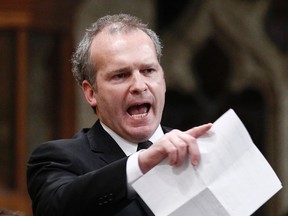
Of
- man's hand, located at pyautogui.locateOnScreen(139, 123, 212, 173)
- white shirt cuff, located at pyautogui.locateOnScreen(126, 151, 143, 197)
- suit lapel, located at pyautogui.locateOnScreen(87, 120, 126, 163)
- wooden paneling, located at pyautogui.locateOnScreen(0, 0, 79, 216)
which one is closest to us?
man's hand, located at pyautogui.locateOnScreen(139, 123, 212, 173)

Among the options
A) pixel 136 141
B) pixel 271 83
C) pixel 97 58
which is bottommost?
pixel 271 83

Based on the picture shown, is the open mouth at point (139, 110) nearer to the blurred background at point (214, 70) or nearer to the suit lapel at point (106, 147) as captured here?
the suit lapel at point (106, 147)

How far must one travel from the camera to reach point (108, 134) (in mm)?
2730

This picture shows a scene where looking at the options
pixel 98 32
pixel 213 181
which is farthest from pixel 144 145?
pixel 213 181

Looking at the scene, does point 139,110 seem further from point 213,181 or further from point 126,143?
point 213,181

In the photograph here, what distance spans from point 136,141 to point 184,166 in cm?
41

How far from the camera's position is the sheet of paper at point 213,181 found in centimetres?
229

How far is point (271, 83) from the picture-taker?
658 cm

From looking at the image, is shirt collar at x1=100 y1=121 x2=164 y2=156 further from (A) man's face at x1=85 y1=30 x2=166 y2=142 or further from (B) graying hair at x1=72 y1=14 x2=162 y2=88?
(B) graying hair at x1=72 y1=14 x2=162 y2=88

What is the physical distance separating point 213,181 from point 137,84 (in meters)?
0.40

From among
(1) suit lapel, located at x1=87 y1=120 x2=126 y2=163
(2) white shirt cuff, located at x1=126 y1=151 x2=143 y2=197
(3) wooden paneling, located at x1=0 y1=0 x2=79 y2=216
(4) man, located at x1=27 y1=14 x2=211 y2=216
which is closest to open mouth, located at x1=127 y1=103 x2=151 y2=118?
(4) man, located at x1=27 y1=14 x2=211 y2=216

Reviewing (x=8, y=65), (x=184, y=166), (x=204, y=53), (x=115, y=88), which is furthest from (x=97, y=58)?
(x=204, y=53)

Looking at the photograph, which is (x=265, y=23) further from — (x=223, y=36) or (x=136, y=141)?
(x=136, y=141)

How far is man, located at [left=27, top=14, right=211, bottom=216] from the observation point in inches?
94.2
